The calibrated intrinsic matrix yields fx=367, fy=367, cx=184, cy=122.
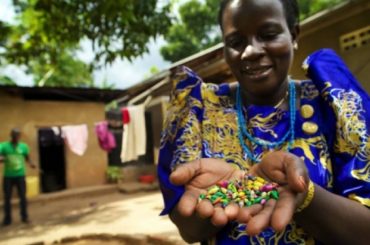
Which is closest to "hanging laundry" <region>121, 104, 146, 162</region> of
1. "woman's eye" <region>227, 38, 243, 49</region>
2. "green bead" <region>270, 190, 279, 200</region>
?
"woman's eye" <region>227, 38, 243, 49</region>

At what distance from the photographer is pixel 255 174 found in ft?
3.27

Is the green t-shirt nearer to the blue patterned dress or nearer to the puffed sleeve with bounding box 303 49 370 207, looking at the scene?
the blue patterned dress

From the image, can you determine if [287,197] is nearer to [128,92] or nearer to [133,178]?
[128,92]

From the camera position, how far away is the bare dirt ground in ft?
18.6

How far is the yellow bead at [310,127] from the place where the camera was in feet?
3.48

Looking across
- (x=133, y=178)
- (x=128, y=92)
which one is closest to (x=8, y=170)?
(x=128, y=92)

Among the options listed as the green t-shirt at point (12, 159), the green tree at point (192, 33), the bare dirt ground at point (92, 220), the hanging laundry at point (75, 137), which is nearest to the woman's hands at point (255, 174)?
the bare dirt ground at point (92, 220)

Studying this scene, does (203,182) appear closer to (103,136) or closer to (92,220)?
(92,220)

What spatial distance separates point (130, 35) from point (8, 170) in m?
3.84

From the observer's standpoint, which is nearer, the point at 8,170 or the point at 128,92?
the point at 8,170

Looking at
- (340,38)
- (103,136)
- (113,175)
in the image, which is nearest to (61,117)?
(103,136)

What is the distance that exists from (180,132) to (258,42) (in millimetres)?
356

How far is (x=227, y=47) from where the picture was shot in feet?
3.67

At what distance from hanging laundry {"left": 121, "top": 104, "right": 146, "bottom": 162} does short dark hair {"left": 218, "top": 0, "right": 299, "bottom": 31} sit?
741cm
